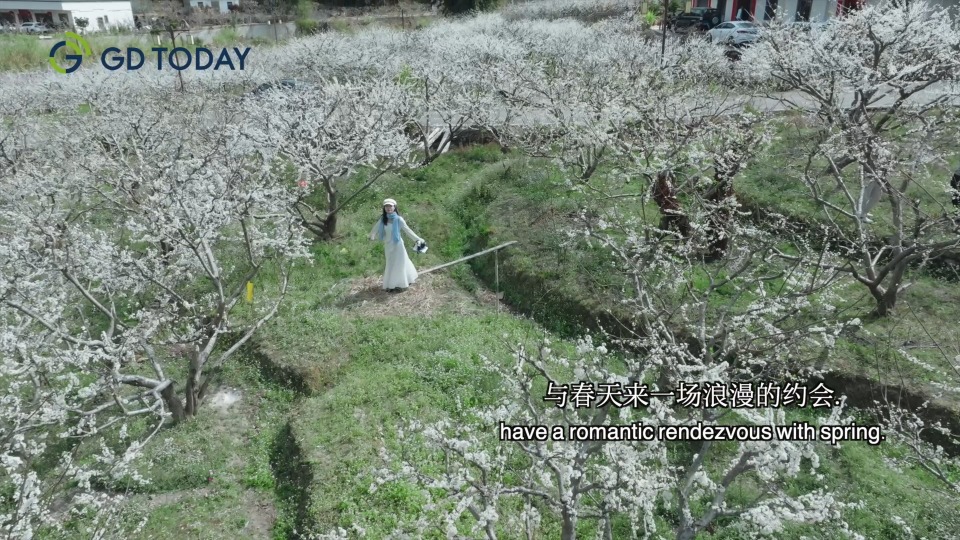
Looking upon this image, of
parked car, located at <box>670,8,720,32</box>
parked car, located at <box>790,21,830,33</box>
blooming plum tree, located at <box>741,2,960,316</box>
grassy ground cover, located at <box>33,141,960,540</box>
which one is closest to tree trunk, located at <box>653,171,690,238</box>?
grassy ground cover, located at <box>33,141,960,540</box>

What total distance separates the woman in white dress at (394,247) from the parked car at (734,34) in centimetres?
2134

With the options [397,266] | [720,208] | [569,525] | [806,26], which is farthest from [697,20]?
[569,525]

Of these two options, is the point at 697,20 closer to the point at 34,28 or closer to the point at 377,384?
the point at 377,384

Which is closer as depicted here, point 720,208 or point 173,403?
point 173,403

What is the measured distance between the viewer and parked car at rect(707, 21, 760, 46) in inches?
1088

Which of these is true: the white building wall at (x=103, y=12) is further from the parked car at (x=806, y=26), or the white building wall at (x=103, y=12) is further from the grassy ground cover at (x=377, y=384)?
the parked car at (x=806, y=26)

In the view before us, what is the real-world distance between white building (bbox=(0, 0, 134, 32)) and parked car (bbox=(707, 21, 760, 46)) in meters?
44.1

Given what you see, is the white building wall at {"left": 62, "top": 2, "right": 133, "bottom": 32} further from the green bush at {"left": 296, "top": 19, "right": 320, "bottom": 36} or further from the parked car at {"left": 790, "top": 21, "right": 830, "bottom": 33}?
the parked car at {"left": 790, "top": 21, "right": 830, "bottom": 33}

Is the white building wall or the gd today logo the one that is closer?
the gd today logo

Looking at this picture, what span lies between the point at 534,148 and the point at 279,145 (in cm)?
764

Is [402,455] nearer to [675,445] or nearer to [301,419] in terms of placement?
[301,419]

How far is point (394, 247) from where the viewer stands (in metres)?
12.4

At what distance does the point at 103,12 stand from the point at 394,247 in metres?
54.1

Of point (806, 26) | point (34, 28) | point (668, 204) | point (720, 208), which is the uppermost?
point (34, 28)
